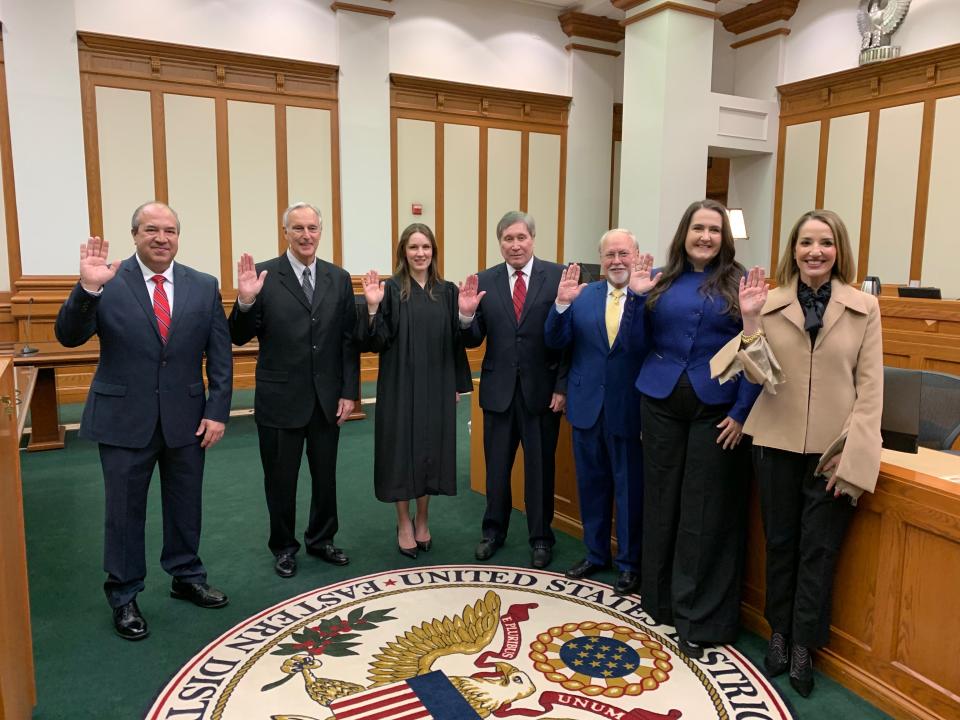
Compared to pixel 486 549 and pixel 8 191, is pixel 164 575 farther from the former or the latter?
pixel 8 191

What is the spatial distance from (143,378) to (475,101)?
720 cm

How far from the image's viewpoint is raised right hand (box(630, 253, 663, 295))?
9.26 feet

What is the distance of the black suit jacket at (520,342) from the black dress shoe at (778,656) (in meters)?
1.36

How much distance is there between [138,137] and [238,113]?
3.43 feet

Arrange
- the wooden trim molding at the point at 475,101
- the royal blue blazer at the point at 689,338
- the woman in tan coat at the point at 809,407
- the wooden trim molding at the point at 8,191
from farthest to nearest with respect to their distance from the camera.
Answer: the wooden trim molding at the point at 475,101
the wooden trim molding at the point at 8,191
the royal blue blazer at the point at 689,338
the woman in tan coat at the point at 809,407

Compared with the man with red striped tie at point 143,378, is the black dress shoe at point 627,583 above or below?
below

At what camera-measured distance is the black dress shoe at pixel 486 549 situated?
11.9 ft

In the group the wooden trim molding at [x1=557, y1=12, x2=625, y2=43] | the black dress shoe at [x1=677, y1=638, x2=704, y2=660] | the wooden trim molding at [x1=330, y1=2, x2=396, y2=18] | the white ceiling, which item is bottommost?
the black dress shoe at [x1=677, y1=638, x2=704, y2=660]

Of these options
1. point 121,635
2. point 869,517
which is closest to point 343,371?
point 121,635

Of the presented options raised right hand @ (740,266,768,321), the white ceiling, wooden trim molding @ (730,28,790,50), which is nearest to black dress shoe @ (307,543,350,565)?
raised right hand @ (740,266,768,321)

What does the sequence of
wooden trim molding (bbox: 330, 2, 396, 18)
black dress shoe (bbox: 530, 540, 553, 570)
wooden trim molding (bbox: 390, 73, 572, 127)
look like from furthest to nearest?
wooden trim molding (bbox: 390, 73, 572, 127)
wooden trim molding (bbox: 330, 2, 396, 18)
black dress shoe (bbox: 530, 540, 553, 570)

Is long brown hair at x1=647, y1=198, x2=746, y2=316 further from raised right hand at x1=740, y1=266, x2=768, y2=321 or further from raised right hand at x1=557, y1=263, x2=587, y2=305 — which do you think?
raised right hand at x1=557, y1=263, x2=587, y2=305

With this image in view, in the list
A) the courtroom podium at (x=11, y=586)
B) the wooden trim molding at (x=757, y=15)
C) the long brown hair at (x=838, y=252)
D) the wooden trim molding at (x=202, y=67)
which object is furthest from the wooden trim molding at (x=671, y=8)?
the courtroom podium at (x=11, y=586)

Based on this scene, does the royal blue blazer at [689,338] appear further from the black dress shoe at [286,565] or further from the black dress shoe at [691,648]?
the black dress shoe at [286,565]
